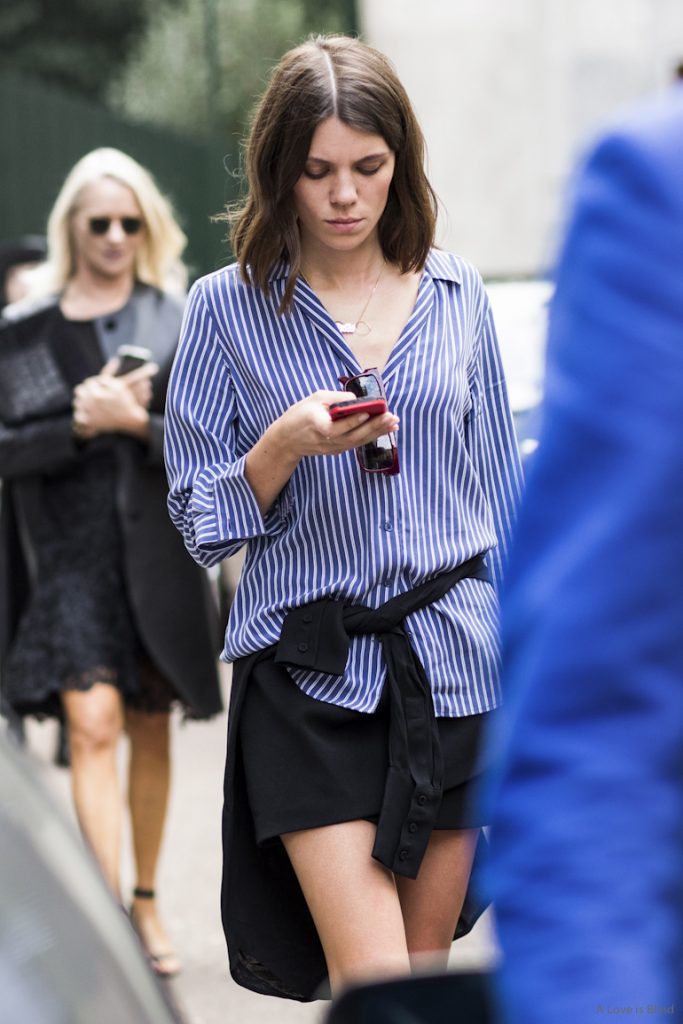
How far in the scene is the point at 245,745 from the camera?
2.99 metres

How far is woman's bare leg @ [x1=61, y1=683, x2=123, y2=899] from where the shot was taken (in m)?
5.11

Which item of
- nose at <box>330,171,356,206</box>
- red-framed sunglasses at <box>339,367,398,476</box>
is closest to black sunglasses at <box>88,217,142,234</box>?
nose at <box>330,171,356,206</box>

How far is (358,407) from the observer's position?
276cm

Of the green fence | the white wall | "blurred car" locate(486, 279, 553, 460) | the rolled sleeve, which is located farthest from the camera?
the green fence

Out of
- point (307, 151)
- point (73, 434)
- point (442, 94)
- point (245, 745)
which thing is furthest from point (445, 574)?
point (442, 94)

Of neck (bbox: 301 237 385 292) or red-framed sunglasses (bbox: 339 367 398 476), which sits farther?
neck (bbox: 301 237 385 292)

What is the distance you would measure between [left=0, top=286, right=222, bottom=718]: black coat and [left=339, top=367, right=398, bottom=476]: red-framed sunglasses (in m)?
2.33

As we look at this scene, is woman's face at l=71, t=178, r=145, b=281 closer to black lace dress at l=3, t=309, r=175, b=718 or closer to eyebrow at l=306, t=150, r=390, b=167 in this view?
black lace dress at l=3, t=309, r=175, b=718

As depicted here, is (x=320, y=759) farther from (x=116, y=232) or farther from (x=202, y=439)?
(x=116, y=232)

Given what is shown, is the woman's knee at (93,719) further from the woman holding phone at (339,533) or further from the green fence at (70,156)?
the green fence at (70,156)

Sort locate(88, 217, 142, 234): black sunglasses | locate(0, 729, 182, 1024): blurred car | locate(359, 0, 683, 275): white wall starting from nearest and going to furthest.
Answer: locate(0, 729, 182, 1024): blurred car, locate(88, 217, 142, 234): black sunglasses, locate(359, 0, 683, 275): white wall

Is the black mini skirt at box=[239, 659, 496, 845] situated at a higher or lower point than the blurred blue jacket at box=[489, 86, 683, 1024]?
lower

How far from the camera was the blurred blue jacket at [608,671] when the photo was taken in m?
1.04

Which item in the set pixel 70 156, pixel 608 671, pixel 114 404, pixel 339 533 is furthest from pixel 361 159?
pixel 70 156
